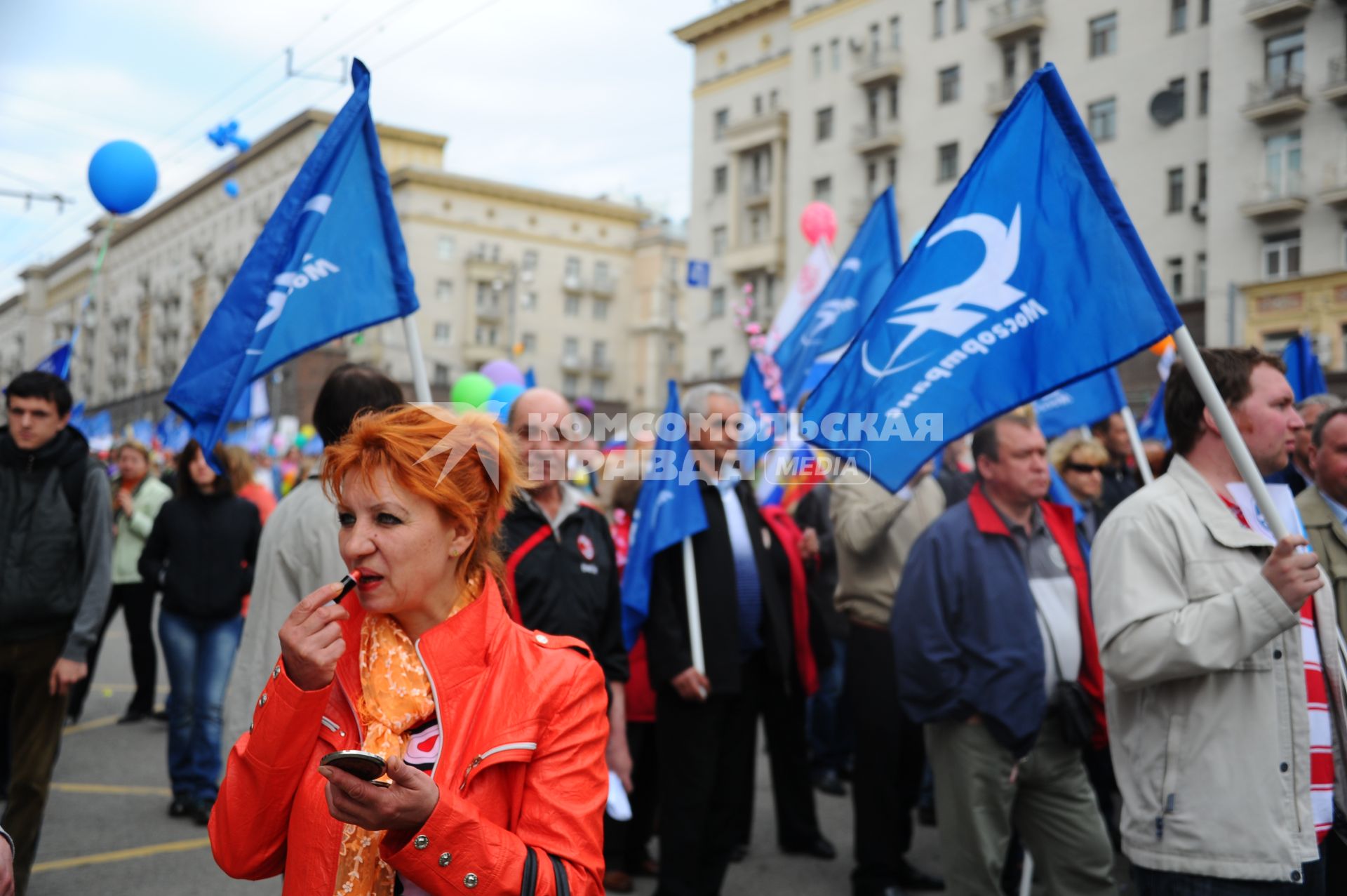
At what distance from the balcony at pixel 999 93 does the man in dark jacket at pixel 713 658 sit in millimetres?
34405

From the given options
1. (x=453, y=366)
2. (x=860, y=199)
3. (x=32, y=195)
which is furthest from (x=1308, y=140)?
(x=453, y=366)

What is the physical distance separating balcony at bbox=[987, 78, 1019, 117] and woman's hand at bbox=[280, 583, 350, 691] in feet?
124

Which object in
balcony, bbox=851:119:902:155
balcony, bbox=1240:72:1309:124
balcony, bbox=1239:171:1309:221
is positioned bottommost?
balcony, bbox=1239:171:1309:221

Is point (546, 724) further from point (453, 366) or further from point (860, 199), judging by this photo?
point (453, 366)

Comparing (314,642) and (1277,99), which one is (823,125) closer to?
(1277,99)

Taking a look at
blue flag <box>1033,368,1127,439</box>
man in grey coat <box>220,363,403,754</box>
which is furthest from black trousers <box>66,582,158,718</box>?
blue flag <box>1033,368,1127,439</box>

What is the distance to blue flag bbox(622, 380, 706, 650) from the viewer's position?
16.9 ft

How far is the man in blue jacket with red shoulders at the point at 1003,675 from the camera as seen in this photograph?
4.24 meters

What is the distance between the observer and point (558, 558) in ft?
14.1

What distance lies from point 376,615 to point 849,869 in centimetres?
435

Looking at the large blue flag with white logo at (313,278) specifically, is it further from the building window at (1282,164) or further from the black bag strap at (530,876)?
the building window at (1282,164)

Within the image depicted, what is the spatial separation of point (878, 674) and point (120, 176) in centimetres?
749

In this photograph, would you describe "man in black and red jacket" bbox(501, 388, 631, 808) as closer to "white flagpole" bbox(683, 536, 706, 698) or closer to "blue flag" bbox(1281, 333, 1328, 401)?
"white flagpole" bbox(683, 536, 706, 698)

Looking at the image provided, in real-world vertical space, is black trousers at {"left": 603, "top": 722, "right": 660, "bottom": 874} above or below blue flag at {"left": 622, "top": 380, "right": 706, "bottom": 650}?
below
